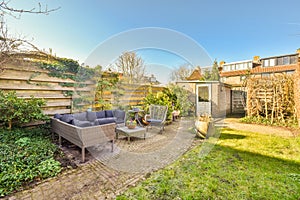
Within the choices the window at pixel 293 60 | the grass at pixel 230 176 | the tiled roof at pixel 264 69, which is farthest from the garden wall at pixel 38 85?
the window at pixel 293 60

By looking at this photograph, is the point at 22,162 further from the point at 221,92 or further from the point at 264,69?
the point at 264,69

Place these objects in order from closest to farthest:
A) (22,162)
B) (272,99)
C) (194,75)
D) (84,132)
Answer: (22,162) → (84,132) → (272,99) → (194,75)

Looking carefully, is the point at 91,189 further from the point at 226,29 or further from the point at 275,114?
the point at 275,114

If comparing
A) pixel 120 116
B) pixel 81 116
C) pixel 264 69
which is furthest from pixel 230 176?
pixel 264 69

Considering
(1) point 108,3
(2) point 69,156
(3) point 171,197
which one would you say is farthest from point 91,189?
(1) point 108,3

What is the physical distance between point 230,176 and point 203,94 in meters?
6.27

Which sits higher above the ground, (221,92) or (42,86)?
(221,92)

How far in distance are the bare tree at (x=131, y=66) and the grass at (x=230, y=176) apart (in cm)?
500

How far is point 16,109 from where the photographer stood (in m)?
3.31

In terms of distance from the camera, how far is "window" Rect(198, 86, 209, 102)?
25.6 ft

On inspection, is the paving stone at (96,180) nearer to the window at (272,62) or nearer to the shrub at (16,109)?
the shrub at (16,109)

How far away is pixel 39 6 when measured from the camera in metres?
2.62

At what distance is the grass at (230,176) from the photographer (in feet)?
5.75

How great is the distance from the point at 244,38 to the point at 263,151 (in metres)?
5.89
